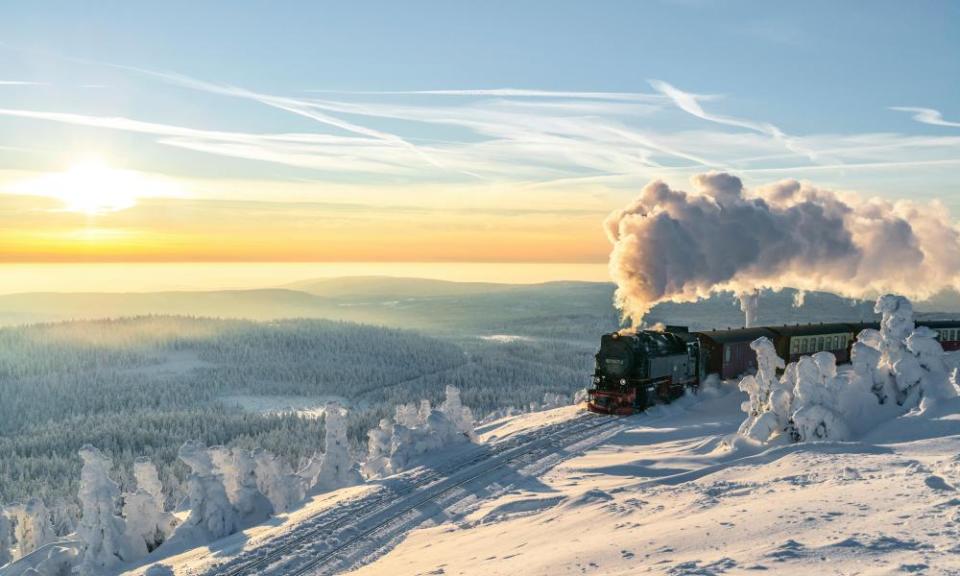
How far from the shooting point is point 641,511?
19375 millimetres

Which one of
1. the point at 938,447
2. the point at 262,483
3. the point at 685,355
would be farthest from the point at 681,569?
the point at 685,355

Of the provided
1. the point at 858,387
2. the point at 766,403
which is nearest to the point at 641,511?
the point at 766,403

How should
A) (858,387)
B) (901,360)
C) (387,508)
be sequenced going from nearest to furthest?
(387,508)
(858,387)
(901,360)

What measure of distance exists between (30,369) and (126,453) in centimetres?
12285

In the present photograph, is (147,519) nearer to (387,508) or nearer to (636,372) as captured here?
(387,508)

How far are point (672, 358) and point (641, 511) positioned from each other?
22598 millimetres

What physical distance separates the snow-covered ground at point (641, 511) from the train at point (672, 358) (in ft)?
13.8

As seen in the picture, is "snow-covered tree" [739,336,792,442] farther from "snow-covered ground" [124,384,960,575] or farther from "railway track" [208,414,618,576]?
"railway track" [208,414,618,576]

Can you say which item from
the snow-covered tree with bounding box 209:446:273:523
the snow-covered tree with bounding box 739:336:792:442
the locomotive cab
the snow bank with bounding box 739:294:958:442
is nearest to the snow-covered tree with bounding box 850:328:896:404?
the snow bank with bounding box 739:294:958:442

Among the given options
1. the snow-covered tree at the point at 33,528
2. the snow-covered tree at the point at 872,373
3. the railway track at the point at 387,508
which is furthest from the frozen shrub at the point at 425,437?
the snow-covered tree at the point at 33,528

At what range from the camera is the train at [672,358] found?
38.5 meters

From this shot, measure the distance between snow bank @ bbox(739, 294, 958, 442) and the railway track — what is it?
958 centimetres

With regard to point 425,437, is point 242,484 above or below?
below

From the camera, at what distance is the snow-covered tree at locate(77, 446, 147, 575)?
26.7 meters
